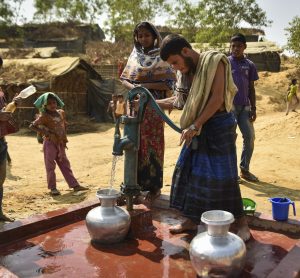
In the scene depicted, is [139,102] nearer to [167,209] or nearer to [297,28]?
[167,209]

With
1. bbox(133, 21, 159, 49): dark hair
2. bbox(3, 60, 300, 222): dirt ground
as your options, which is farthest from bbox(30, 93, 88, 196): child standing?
bbox(133, 21, 159, 49): dark hair

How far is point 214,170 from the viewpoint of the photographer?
8.77 feet

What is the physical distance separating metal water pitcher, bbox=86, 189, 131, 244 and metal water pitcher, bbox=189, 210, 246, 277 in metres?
0.67

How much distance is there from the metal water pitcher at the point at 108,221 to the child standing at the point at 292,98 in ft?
39.4

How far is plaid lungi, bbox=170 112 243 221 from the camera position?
2.66 metres

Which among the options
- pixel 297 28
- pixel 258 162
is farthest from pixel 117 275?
pixel 297 28

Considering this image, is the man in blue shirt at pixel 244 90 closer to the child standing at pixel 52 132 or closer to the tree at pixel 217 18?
the child standing at pixel 52 132

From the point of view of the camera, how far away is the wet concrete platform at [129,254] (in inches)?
93.1

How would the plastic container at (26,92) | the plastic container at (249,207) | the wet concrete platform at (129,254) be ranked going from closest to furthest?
the wet concrete platform at (129,254)
the plastic container at (249,207)
the plastic container at (26,92)

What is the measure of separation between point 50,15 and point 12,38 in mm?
6661

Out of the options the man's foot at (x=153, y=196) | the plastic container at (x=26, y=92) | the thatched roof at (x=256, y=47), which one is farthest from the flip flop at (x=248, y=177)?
the thatched roof at (x=256, y=47)

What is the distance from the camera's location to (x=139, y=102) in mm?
2746

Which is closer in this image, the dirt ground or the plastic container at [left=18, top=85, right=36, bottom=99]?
the plastic container at [left=18, top=85, right=36, bottom=99]

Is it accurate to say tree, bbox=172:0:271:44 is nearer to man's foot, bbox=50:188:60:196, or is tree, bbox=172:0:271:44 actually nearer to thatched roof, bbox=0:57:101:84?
thatched roof, bbox=0:57:101:84
